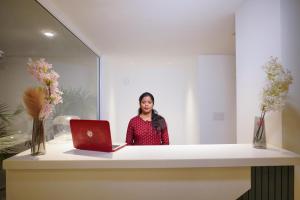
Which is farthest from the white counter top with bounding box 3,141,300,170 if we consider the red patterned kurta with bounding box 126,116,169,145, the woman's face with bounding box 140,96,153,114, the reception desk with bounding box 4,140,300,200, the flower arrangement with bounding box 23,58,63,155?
the woman's face with bounding box 140,96,153,114

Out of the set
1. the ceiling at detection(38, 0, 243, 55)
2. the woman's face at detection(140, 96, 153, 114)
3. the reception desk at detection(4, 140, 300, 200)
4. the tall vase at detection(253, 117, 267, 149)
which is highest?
the ceiling at detection(38, 0, 243, 55)

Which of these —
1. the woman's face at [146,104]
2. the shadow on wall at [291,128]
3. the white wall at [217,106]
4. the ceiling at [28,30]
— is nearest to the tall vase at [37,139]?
the ceiling at [28,30]

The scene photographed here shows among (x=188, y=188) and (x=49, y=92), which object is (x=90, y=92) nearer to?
(x=49, y=92)

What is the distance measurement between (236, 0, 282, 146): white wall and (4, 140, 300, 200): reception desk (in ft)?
1.36

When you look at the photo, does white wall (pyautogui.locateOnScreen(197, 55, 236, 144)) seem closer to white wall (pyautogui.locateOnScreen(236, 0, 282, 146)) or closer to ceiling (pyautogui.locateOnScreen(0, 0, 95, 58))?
white wall (pyautogui.locateOnScreen(236, 0, 282, 146))

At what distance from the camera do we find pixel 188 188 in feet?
3.70

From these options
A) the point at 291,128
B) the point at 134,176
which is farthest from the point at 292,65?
the point at 134,176

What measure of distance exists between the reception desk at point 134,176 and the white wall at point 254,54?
16.3 inches

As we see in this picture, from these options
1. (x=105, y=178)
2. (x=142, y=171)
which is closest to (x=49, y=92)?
(x=105, y=178)

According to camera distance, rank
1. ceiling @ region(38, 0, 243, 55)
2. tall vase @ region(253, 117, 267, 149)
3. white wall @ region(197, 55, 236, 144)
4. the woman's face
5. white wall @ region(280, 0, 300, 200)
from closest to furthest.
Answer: white wall @ region(280, 0, 300, 200), tall vase @ region(253, 117, 267, 149), ceiling @ region(38, 0, 243, 55), the woman's face, white wall @ region(197, 55, 236, 144)

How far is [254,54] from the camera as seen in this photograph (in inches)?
63.9

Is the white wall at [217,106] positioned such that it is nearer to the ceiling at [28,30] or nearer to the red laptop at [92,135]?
the ceiling at [28,30]

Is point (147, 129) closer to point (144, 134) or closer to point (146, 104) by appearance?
point (144, 134)

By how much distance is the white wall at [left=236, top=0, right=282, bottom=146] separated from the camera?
4.39ft
